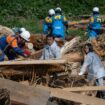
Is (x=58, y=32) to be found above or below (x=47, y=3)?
below

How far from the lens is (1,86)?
10.8m

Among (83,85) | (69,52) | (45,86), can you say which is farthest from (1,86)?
(69,52)

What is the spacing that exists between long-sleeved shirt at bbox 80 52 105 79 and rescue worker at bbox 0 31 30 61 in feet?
5.08

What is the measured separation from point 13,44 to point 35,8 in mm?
14335

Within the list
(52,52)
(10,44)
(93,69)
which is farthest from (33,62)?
(93,69)

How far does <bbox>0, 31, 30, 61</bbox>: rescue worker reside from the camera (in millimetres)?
13280

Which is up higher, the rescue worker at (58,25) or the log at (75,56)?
the rescue worker at (58,25)

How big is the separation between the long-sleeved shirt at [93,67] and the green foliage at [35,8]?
11.5 metres

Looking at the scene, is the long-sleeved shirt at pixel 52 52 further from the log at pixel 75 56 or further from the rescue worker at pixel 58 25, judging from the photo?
the rescue worker at pixel 58 25

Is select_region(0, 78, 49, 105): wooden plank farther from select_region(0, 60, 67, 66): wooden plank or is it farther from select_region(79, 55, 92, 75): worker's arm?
select_region(79, 55, 92, 75): worker's arm

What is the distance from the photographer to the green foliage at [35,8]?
2587 cm

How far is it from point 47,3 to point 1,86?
17.8 metres

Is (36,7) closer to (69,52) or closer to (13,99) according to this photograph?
(69,52)

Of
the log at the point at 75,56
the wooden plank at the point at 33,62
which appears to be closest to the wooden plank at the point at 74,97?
the wooden plank at the point at 33,62
